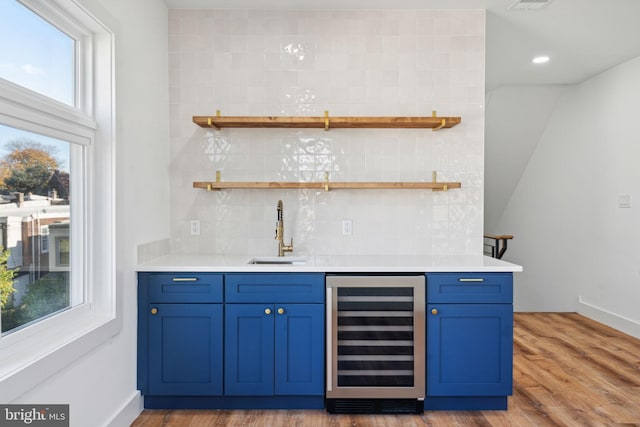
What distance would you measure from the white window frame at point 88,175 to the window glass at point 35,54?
0.04 m

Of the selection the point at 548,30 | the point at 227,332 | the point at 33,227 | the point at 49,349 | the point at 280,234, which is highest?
the point at 548,30

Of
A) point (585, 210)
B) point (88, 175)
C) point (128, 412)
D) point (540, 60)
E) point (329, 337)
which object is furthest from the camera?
point (585, 210)

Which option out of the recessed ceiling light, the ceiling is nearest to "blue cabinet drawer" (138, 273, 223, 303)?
the ceiling

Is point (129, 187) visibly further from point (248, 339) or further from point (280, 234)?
point (248, 339)

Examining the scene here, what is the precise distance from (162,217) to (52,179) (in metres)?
1.02

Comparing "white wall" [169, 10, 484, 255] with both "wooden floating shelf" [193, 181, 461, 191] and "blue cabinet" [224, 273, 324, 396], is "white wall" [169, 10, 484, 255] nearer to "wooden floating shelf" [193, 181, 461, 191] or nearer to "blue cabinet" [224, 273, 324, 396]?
"wooden floating shelf" [193, 181, 461, 191]

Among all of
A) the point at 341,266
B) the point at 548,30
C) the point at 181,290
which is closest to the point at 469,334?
the point at 341,266

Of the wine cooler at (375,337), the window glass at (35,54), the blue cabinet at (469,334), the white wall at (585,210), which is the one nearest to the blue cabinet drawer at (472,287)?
the blue cabinet at (469,334)

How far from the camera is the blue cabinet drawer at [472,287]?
241 centimetres

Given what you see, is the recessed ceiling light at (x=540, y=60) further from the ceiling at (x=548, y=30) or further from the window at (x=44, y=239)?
the window at (x=44, y=239)

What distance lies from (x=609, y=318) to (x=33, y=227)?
4978 millimetres

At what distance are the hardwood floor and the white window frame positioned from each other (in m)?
0.79

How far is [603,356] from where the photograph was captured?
10.9ft

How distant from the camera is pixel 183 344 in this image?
7.86 feet
